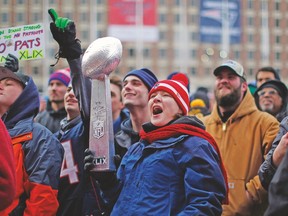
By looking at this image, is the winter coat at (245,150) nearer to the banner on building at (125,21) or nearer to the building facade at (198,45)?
the banner on building at (125,21)

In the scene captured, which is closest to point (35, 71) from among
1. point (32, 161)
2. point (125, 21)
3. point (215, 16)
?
point (125, 21)

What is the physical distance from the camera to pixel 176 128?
3.83m

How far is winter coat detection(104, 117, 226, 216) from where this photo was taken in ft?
11.7

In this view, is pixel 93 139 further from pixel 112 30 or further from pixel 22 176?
pixel 112 30

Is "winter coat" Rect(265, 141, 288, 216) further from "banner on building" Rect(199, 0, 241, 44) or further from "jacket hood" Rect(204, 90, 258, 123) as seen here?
"banner on building" Rect(199, 0, 241, 44)

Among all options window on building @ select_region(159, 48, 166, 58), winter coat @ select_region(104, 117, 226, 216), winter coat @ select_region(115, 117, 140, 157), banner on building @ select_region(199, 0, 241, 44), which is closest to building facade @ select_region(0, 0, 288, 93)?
window on building @ select_region(159, 48, 166, 58)

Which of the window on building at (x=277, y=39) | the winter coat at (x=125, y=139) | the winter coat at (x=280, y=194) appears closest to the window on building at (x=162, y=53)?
the window on building at (x=277, y=39)

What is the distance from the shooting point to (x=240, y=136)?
5121mm

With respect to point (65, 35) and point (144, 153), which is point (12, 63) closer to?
point (65, 35)

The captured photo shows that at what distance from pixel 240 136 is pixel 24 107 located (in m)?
1.84

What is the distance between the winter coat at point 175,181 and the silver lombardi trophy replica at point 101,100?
215 millimetres

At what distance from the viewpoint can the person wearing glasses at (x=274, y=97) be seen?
645 cm

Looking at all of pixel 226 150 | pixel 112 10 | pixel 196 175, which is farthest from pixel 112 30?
pixel 196 175

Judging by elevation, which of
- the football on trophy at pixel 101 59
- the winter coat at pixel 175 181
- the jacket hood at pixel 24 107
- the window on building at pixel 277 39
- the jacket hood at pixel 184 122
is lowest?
the winter coat at pixel 175 181
